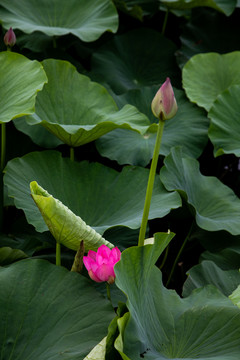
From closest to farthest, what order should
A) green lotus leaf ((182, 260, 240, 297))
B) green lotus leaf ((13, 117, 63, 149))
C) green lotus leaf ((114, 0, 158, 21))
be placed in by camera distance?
green lotus leaf ((182, 260, 240, 297))
green lotus leaf ((13, 117, 63, 149))
green lotus leaf ((114, 0, 158, 21))

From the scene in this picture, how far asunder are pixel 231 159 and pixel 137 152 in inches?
25.2

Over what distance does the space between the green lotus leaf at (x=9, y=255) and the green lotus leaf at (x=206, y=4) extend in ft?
4.25

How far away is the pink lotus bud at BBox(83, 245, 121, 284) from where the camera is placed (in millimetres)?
1118

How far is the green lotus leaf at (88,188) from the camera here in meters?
1.51

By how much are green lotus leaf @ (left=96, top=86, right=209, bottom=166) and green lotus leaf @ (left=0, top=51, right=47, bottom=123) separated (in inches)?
15.0

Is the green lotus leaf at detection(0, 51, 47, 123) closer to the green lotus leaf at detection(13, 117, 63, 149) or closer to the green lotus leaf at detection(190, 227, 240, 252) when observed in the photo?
the green lotus leaf at detection(13, 117, 63, 149)

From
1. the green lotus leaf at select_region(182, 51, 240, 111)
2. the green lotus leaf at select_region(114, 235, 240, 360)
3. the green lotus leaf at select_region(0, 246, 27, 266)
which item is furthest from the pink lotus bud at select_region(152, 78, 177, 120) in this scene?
the green lotus leaf at select_region(182, 51, 240, 111)

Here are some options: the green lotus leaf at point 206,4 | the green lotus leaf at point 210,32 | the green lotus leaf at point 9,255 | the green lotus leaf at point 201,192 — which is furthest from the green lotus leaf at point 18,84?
the green lotus leaf at point 210,32

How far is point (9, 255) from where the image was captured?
1.46m

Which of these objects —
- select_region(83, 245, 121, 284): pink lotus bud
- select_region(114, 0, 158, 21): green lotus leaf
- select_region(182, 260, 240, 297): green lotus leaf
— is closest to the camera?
select_region(83, 245, 121, 284): pink lotus bud

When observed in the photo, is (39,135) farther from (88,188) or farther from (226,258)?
(226,258)

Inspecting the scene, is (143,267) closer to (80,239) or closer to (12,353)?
(80,239)

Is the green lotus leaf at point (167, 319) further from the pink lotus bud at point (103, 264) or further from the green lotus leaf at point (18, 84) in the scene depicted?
the green lotus leaf at point (18, 84)

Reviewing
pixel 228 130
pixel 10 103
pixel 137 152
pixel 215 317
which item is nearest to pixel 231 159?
pixel 228 130
